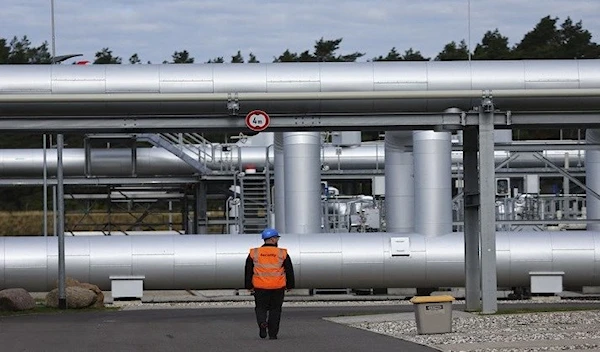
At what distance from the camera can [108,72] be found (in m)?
29.9

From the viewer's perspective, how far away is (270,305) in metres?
20.7

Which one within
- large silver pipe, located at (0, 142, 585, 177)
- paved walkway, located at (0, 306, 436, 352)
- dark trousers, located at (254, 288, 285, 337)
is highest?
large silver pipe, located at (0, 142, 585, 177)

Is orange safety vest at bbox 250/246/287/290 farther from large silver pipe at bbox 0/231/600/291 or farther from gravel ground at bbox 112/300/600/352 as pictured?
large silver pipe at bbox 0/231/600/291

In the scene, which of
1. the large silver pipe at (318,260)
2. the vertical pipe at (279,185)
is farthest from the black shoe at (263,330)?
the vertical pipe at (279,185)

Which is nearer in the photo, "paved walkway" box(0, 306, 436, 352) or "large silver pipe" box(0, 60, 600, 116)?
"paved walkway" box(0, 306, 436, 352)

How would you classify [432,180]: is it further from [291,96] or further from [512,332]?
[512,332]

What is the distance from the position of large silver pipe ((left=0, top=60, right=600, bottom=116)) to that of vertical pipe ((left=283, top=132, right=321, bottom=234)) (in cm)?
852

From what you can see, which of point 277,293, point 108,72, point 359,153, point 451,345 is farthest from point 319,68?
point 359,153

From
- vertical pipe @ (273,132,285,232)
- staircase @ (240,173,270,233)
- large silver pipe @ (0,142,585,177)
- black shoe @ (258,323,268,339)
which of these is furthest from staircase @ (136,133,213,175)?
black shoe @ (258,323,268,339)

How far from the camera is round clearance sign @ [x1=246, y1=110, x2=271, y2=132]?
26.8 meters

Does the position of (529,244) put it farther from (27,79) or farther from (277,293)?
(277,293)

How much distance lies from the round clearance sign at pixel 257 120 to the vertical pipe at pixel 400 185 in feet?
38.9

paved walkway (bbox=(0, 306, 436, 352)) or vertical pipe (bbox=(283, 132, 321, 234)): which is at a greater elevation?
vertical pipe (bbox=(283, 132, 321, 234))

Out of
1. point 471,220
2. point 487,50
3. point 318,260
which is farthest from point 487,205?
point 487,50
